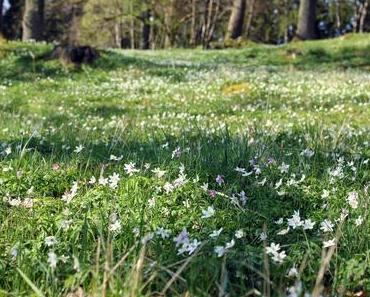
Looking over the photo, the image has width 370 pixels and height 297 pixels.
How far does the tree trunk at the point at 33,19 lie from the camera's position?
2947 cm

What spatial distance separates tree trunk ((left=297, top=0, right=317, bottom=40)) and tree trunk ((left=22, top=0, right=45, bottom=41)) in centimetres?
1437

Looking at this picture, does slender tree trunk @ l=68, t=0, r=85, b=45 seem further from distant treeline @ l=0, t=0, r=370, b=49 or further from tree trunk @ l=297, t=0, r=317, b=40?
tree trunk @ l=297, t=0, r=317, b=40

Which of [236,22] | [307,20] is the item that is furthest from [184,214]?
[236,22]

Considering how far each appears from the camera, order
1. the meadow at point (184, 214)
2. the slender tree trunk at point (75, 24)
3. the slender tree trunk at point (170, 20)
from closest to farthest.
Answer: the meadow at point (184, 214) → the slender tree trunk at point (170, 20) → the slender tree trunk at point (75, 24)

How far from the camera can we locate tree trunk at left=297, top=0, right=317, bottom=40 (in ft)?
104

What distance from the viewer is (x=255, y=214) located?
361cm

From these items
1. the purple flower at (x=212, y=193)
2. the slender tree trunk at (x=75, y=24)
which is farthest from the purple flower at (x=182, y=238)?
the slender tree trunk at (x=75, y=24)

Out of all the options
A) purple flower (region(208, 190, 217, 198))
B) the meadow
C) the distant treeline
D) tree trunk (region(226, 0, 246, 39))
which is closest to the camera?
the meadow

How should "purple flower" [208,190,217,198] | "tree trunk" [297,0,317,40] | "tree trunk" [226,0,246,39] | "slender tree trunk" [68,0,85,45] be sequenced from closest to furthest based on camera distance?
"purple flower" [208,190,217,198], "tree trunk" [297,0,317,40], "tree trunk" [226,0,246,39], "slender tree trunk" [68,0,85,45]

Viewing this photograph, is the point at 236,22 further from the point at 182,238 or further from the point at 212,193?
the point at 182,238

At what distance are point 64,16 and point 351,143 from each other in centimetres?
6636

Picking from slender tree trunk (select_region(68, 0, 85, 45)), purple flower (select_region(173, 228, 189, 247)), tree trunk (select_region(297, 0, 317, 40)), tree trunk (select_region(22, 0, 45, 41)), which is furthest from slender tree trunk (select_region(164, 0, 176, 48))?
purple flower (select_region(173, 228, 189, 247))

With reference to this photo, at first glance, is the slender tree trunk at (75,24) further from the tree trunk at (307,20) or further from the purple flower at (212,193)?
the purple flower at (212,193)

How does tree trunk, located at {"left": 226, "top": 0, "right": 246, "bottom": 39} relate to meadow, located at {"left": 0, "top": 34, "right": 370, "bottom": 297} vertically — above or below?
above
